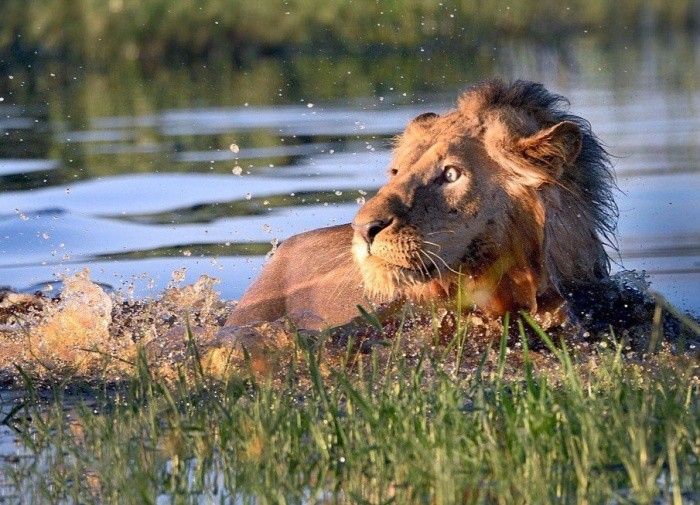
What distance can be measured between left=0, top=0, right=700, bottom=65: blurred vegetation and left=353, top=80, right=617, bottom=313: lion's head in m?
22.1

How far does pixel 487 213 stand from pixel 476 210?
0.18 ft

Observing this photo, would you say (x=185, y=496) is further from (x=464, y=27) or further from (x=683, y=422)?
(x=464, y=27)

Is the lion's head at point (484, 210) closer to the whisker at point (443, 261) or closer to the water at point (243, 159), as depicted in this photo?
the whisker at point (443, 261)

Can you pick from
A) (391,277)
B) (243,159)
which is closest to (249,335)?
(391,277)

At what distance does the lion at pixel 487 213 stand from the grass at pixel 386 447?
0.78 meters

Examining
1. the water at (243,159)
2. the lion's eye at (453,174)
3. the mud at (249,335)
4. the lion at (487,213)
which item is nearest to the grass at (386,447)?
the mud at (249,335)

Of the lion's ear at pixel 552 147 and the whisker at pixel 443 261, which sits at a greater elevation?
the lion's ear at pixel 552 147

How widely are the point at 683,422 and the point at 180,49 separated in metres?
26.2

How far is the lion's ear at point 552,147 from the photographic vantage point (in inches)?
233

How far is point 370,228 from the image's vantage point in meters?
5.58

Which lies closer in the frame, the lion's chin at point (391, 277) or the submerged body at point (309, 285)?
the lion's chin at point (391, 277)

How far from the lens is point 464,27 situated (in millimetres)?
29859

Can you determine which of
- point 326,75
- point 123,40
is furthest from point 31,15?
point 326,75

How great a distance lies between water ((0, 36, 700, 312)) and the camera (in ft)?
31.1
